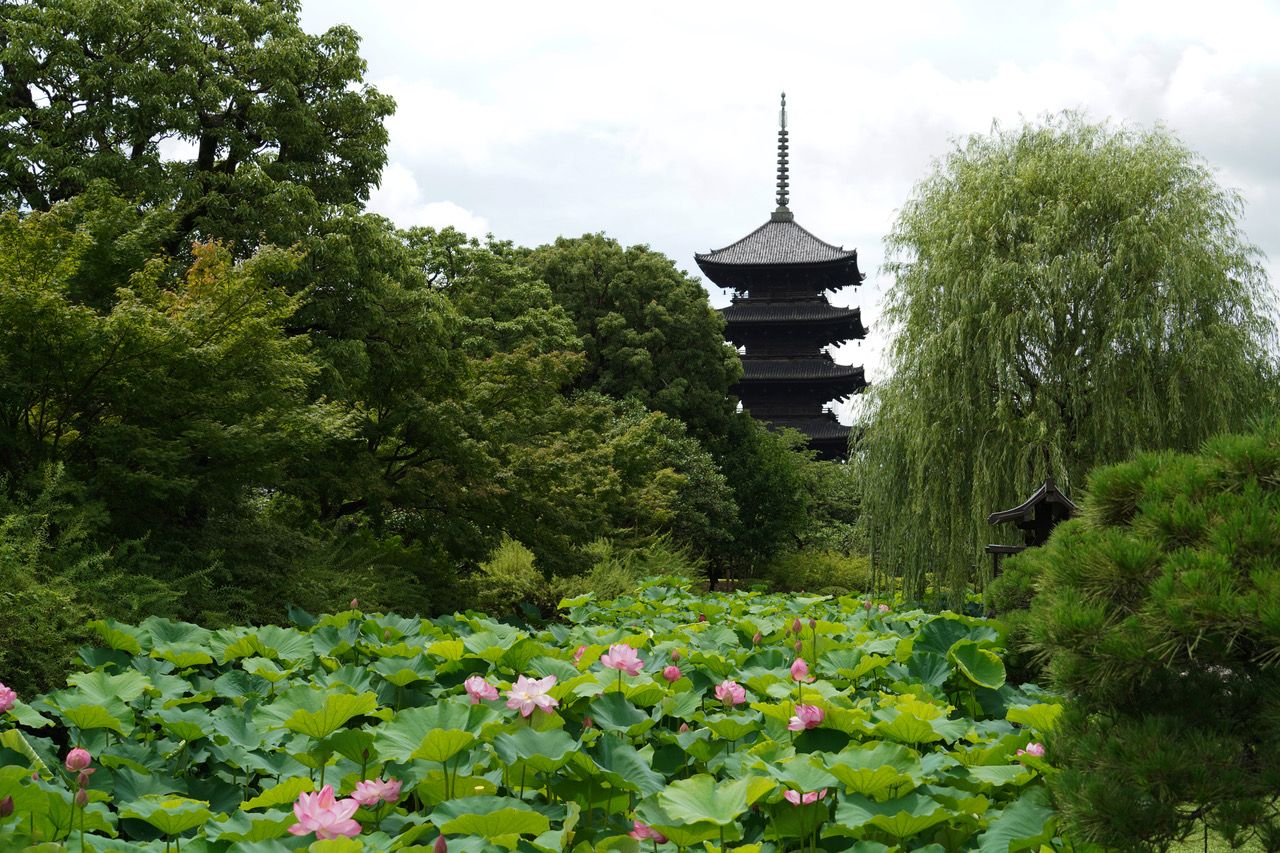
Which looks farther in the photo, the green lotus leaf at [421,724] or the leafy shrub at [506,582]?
the leafy shrub at [506,582]

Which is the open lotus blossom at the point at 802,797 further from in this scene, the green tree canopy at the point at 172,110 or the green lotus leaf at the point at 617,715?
the green tree canopy at the point at 172,110

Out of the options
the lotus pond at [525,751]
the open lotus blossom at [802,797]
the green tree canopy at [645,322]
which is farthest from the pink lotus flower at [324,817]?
the green tree canopy at [645,322]

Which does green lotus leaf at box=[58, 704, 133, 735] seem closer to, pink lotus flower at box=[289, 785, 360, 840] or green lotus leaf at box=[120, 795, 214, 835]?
green lotus leaf at box=[120, 795, 214, 835]

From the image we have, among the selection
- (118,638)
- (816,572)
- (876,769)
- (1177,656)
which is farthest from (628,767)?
(816,572)

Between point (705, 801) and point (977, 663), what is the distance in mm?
1871

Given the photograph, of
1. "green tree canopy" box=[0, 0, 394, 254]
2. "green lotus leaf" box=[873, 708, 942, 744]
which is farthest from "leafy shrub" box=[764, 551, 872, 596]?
"green lotus leaf" box=[873, 708, 942, 744]

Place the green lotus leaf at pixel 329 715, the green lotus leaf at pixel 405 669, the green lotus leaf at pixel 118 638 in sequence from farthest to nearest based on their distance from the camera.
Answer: the green lotus leaf at pixel 118 638, the green lotus leaf at pixel 405 669, the green lotus leaf at pixel 329 715

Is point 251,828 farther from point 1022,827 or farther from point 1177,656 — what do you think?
point 1177,656

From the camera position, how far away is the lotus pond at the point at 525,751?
2240 millimetres

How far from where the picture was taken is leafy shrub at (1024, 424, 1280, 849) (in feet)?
6.84

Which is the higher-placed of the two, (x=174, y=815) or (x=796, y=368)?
(x=796, y=368)

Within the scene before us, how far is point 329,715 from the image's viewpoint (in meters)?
2.66

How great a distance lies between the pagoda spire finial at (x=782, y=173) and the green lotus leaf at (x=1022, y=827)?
34702 mm

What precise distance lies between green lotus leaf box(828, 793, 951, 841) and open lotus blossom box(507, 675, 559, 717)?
74cm
